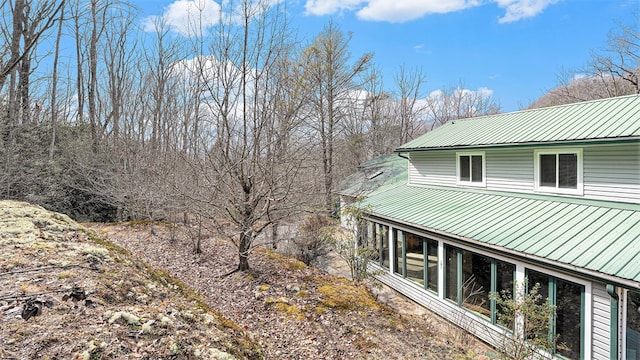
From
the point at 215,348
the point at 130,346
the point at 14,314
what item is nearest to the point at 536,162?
the point at 215,348

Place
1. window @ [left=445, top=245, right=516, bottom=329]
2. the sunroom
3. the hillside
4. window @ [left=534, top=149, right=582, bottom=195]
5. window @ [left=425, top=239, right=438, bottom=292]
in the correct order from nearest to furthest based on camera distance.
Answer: the hillside
the sunroom
window @ [left=445, top=245, right=516, bottom=329]
window @ [left=534, top=149, right=582, bottom=195]
window @ [left=425, top=239, right=438, bottom=292]

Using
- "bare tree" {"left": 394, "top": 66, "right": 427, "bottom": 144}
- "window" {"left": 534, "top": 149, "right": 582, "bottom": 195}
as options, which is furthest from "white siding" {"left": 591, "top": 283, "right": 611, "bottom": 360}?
"bare tree" {"left": 394, "top": 66, "right": 427, "bottom": 144}

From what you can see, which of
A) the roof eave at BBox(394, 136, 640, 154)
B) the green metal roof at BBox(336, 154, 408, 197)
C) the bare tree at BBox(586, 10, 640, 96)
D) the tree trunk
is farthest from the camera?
the bare tree at BBox(586, 10, 640, 96)

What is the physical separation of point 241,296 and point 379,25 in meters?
12.3

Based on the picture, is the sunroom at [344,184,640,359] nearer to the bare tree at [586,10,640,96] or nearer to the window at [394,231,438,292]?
the window at [394,231,438,292]

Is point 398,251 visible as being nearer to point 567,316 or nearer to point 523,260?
point 523,260

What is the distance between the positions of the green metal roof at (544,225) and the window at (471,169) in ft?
1.23

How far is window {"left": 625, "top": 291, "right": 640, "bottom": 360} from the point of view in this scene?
5113 mm

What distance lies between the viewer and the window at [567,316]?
5.66 meters

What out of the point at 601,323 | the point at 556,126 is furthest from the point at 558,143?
the point at 601,323

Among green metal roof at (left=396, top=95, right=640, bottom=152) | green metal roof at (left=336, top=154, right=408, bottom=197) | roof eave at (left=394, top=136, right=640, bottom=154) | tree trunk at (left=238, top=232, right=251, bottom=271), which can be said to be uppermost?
green metal roof at (left=396, top=95, right=640, bottom=152)

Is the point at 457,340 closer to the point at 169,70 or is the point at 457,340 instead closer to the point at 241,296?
the point at 241,296

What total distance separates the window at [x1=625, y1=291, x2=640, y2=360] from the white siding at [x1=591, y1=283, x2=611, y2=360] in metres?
0.24

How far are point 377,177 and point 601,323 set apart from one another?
13352 mm
